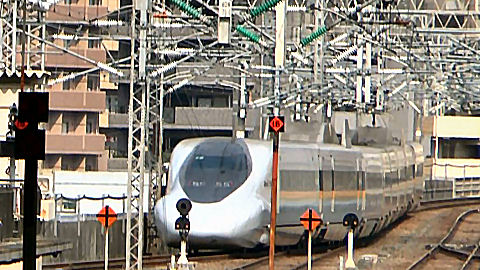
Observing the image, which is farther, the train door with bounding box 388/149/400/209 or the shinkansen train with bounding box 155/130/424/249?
the train door with bounding box 388/149/400/209

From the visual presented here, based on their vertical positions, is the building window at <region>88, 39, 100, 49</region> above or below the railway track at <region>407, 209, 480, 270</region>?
above

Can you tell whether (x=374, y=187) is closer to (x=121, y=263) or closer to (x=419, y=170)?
(x=121, y=263)

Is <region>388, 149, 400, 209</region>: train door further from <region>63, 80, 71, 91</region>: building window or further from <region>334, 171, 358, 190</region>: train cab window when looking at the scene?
<region>63, 80, 71, 91</region>: building window

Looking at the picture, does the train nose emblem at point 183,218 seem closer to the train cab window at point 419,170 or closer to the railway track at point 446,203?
the train cab window at point 419,170

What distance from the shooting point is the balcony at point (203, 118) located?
6538 cm

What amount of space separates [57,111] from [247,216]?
35510 millimetres

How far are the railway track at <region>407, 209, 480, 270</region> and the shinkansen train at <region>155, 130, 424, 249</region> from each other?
98.6 inches

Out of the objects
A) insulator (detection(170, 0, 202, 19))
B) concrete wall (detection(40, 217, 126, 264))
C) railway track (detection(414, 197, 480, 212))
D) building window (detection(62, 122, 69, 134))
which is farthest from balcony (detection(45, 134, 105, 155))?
insulator (detection(170, 0, 202, 19))

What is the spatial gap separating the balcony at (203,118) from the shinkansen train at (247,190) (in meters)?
32.2

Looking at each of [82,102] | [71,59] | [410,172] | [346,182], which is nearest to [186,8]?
[346,182]

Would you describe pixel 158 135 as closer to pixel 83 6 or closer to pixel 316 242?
pixel 316 242

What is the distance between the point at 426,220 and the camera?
1869 inches

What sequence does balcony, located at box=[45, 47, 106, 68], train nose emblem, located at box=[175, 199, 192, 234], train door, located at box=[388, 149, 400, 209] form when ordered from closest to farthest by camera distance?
1. train nose emblem, located at box=[175, 199, 192, 234]
2. train door, located at box=[388, 149, 400, 209]
3. balcony, located at box=[45, 47, 106, 68]

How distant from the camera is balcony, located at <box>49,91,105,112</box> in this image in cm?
6241
